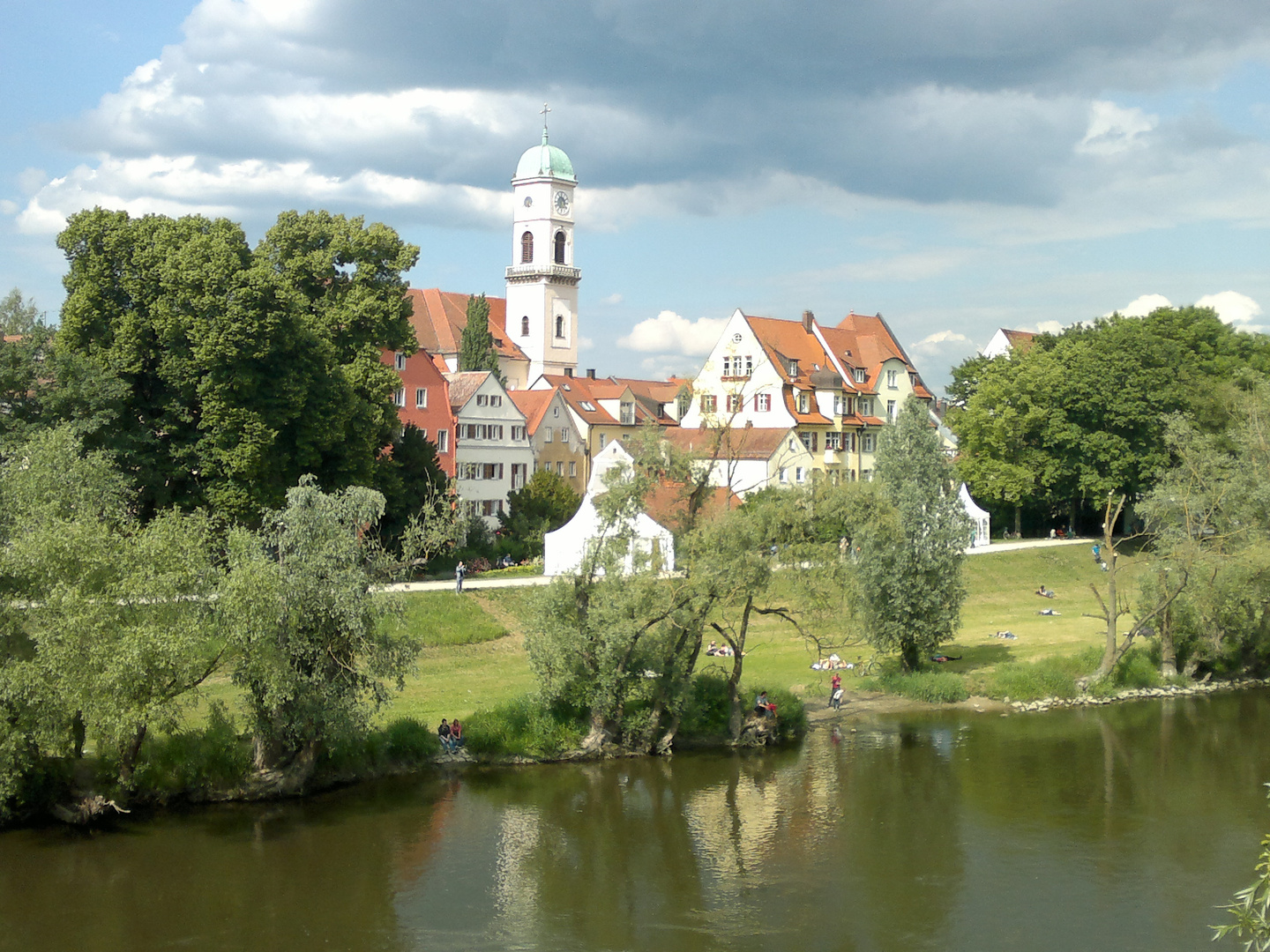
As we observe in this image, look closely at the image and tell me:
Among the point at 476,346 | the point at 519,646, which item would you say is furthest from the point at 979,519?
the point at 519,646

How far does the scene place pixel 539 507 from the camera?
219 ft

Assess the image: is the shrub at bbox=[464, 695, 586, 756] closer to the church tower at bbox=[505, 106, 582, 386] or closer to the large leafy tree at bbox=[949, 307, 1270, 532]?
the large leafy tree at bbox=[949, 307, 1270, 532]

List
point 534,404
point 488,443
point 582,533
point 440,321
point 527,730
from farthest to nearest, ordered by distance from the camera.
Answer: point 440,321 → point 534,404 → point 488,443 → point 582,533 → point 527,730

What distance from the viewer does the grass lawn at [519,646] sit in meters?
39.6

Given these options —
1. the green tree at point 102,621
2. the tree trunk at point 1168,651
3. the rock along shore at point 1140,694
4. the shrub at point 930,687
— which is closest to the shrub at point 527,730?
the green tree at point 102,621

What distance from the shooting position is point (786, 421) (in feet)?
255

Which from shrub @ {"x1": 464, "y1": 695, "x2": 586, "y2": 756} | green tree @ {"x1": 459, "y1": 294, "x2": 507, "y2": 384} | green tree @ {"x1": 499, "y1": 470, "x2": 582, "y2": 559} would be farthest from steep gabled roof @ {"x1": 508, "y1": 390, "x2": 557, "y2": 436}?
shrub @ {"x1": 464, "y1": 695, "x2": 586, "y2": 756}

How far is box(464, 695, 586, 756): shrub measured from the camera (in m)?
35.4

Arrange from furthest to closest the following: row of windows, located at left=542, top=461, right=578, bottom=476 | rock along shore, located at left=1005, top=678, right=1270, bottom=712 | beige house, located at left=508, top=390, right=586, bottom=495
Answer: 1. row of windows, located at left=542, top=461, right=578, bottom=476
2. beige house, located at left=508, top=390, right=586, bottom=495
3. rock along shore, located at left=1005, top=678, right=1270, bottom=712

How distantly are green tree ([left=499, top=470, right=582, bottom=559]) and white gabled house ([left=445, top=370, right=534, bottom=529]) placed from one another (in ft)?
4.30

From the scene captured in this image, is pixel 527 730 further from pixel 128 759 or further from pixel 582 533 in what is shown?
pixel 582 533

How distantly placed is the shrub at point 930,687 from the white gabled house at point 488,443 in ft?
95.3

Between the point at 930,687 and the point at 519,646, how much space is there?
16.1m

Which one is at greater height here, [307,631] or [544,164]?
[544,164]
